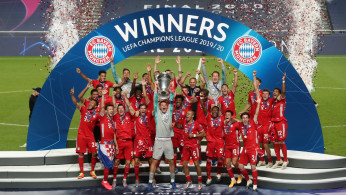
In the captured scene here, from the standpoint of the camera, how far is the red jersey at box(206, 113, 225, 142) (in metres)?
12.0

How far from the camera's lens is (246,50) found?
1349 centimetres

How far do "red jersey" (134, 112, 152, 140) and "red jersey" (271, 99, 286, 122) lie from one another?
2.77 meters

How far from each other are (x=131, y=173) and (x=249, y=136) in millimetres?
2710

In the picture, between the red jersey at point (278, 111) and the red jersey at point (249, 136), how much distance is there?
35.0 inches

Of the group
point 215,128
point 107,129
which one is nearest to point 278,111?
point 215,128

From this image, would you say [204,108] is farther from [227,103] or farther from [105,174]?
[105,174]

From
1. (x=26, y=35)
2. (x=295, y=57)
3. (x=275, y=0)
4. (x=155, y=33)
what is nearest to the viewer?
(x=155, y=33)

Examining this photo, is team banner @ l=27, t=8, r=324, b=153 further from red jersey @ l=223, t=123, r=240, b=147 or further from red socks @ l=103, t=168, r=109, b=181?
red socks @ l=103, t=168, r=109, b=181

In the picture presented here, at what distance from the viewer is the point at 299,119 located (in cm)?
1345

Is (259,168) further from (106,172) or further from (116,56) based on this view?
(116,56)

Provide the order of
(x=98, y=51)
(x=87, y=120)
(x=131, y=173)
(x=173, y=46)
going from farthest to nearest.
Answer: (x=98, y=51)
(x=173, y=46)
(x=131, y=173)
(x=87, y=120)

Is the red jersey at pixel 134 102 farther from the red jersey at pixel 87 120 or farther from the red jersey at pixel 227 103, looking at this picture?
the red jersey at pixel 227 103

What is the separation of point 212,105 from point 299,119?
2.18 meters

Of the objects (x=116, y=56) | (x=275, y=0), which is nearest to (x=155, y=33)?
(x=116, y=56)
